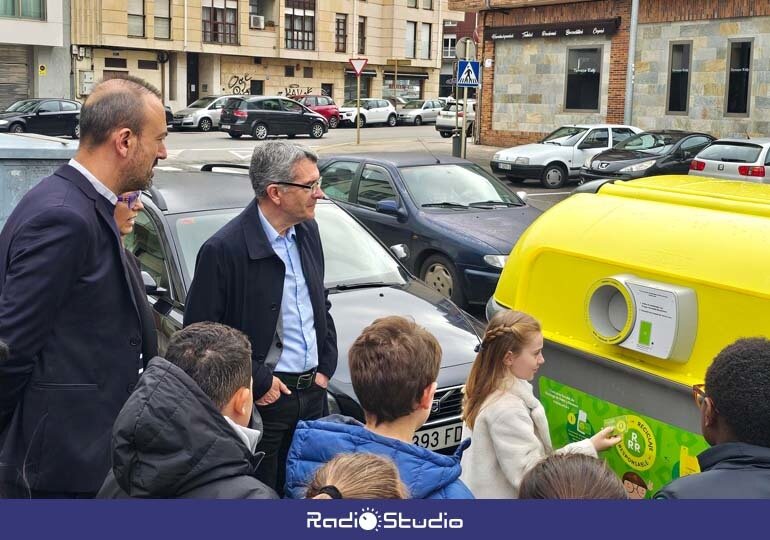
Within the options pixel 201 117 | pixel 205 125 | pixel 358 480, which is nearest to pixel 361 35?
pixel 205 125

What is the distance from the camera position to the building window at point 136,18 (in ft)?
Answer: 150

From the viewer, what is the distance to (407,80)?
61.3 meters

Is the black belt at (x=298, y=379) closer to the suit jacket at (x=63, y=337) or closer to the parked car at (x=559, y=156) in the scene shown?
the suit jacket at (x=63, y=337)

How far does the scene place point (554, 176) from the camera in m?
20.7

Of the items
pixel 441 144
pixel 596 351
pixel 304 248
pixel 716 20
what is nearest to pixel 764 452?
pixel 596 351

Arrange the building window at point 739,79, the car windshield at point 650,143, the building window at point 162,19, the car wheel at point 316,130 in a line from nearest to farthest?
the car windshield at point 650,143 → the building window at point 739,79 → the car wheel at point 316,130 → the building window at point 162,19

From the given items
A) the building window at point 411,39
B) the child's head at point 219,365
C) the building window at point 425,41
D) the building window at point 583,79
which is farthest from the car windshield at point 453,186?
the building window at point 425,41

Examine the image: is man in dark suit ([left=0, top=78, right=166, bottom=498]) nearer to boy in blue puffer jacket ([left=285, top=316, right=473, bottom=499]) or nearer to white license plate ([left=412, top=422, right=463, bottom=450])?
boy in blue puffer jacket ([left=285, top=316, right=473, bottom=499])

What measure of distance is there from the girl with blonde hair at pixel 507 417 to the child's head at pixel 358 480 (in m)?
1.22

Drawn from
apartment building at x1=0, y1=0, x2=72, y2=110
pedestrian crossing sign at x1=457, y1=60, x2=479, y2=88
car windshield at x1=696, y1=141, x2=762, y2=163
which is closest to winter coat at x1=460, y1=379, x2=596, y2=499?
car windshield at x1=696, y1=141, x2=762, y2=163

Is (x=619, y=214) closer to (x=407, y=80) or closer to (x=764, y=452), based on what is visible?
Result: (x=764, y=452)

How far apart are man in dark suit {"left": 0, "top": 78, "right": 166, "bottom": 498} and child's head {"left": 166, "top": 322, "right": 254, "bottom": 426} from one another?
32 centimetres

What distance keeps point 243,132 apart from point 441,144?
23.4 feet

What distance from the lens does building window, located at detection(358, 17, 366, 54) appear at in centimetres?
5741
